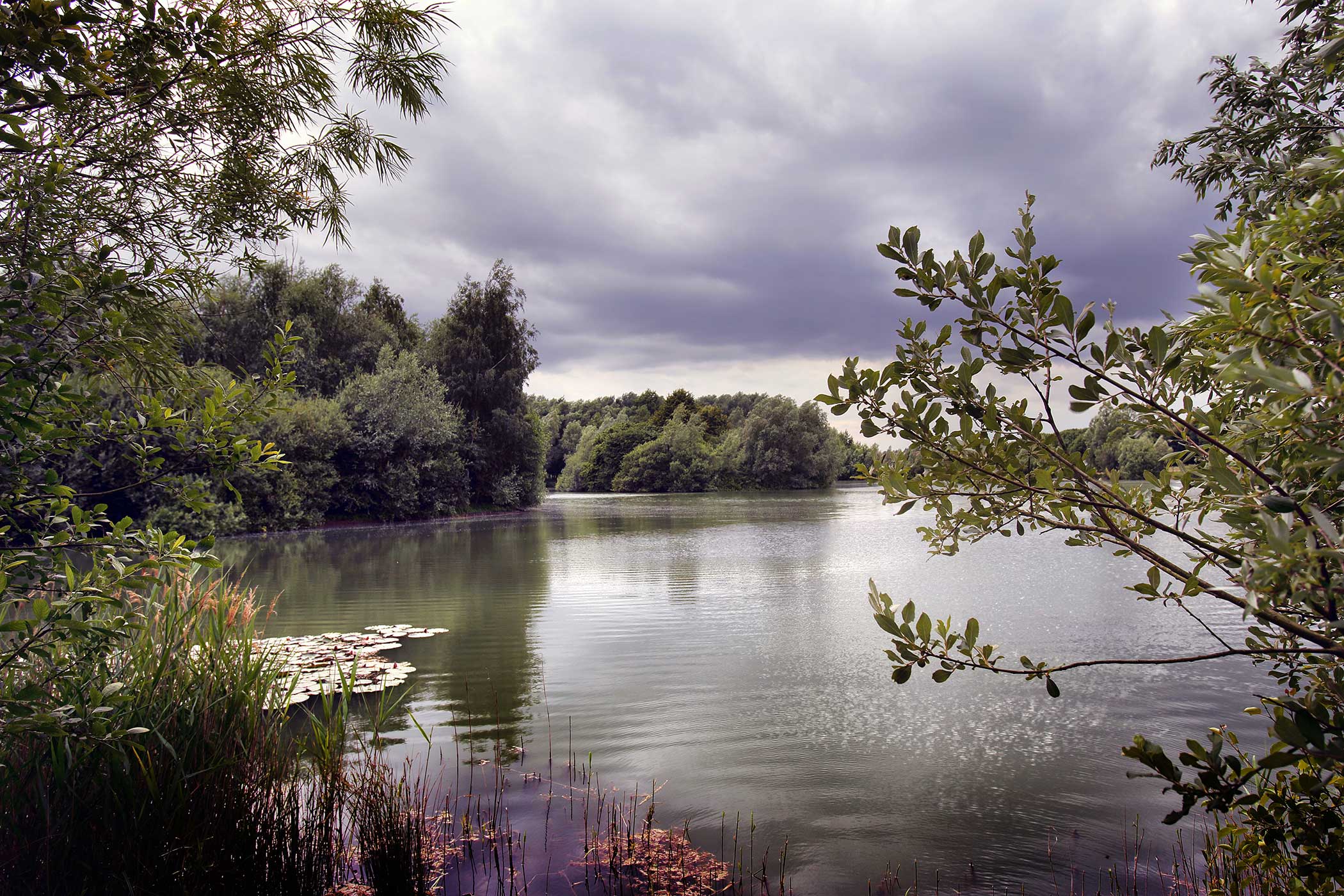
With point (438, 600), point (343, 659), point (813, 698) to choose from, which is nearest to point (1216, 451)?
point (813, 698)

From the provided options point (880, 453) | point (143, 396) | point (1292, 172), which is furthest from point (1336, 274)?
point (143, 396)

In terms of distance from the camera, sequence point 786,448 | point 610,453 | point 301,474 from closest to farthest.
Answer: point 301,474 → point 786,448 → point 610,453

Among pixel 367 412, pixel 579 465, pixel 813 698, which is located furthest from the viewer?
pixel 579 465

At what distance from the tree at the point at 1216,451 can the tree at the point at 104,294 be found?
8.40 ft

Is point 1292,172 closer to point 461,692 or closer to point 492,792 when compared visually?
point 492,792

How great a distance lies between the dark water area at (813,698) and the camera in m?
4.77

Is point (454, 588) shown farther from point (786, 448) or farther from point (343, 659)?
point (786, 448)

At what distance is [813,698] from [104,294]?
6.81 metres

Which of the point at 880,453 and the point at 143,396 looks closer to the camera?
the point at 880,453

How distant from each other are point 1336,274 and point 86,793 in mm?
4673

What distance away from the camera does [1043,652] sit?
913cm

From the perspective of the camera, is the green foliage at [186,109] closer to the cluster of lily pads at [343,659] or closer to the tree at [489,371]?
the cluster of lily pads at [343,659]

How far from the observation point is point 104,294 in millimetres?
2732

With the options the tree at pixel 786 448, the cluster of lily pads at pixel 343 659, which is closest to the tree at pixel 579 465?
the tree at pixel 786 448
